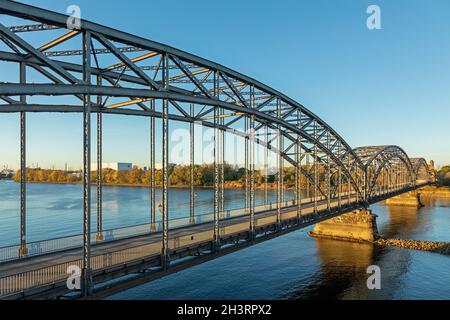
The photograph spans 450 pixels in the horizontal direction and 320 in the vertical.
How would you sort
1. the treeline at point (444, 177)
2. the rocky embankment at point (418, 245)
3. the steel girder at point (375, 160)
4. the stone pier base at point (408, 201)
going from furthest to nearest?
the treeline at point (444, 177)
the stone pier base at point (408, 201)
the steel girder at point (375, 160)
the rocky embankment at point (418, 245)

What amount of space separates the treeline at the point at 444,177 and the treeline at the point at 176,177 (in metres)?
60.4

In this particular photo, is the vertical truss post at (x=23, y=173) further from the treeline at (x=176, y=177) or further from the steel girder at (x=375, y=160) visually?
the treeline at (x=176, y=177)

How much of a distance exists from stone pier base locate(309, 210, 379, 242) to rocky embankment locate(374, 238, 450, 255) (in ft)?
4.77

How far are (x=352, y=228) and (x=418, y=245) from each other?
806 cm

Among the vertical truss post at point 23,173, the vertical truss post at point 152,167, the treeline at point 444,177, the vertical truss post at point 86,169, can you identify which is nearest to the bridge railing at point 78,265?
the vertical truss post at point 86,169

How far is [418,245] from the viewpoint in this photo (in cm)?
4384

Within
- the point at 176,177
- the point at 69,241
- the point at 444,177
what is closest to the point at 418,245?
the point at 69,241

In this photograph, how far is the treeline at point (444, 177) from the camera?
137m

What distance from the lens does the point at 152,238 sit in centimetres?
1827

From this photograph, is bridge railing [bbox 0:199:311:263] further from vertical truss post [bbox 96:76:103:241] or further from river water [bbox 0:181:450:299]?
river water [bbox 0:181:450:299]

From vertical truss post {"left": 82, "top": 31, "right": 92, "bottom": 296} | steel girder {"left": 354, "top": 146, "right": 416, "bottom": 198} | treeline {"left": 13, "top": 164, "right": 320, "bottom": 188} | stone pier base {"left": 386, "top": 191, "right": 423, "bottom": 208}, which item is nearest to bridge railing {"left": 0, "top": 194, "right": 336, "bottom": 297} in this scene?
vertical truss post {"left": 82, "top": 31, "right": 92, "bottom": 296}

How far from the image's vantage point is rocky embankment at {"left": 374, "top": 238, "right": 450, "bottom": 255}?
4149 cm

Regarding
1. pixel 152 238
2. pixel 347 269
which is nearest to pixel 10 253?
pixel 152 238
